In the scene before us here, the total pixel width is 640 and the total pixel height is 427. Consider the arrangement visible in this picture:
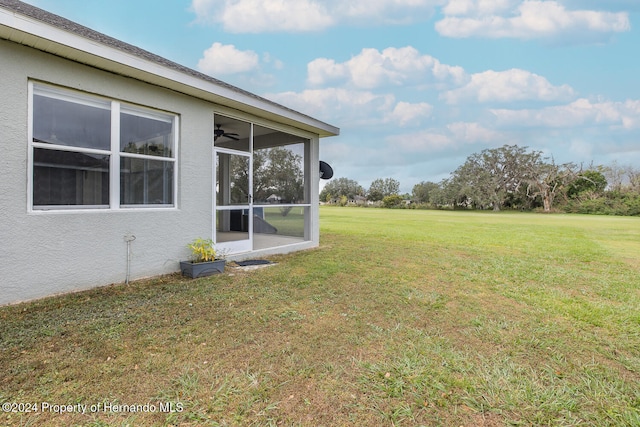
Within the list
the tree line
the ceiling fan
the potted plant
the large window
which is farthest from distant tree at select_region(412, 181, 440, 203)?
the large window

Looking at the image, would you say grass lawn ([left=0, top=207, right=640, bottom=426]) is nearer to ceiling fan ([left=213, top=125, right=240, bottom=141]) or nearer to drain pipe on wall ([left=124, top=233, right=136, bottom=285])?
drain pipe on wall ([left=124, top=233, right=136, bottom=285])

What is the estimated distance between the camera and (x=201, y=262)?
16.8ft

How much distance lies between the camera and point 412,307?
3803mm

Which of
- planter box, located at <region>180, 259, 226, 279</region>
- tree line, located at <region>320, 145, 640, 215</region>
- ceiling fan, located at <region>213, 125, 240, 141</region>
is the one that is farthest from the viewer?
tree line, located at <region>320, 145, 640, 215</region>

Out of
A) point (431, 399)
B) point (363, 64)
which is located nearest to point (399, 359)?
point (431, 399)

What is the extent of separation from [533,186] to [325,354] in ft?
155

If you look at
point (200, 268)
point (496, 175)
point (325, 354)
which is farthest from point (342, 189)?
point (325, 354)

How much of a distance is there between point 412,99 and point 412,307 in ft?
95.6

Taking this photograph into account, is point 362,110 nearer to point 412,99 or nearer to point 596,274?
point 412,99

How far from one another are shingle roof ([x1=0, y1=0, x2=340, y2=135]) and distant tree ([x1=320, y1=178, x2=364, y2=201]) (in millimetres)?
60163

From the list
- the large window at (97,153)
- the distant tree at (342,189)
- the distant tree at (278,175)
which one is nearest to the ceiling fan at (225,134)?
the distant tree at (278,175)

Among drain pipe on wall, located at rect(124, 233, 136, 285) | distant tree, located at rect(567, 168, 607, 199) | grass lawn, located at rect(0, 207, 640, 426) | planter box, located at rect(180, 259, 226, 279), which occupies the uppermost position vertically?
distant tree, located at rect(567, 168, 607, 199)

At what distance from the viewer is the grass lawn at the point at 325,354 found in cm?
190

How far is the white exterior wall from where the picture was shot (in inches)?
138
